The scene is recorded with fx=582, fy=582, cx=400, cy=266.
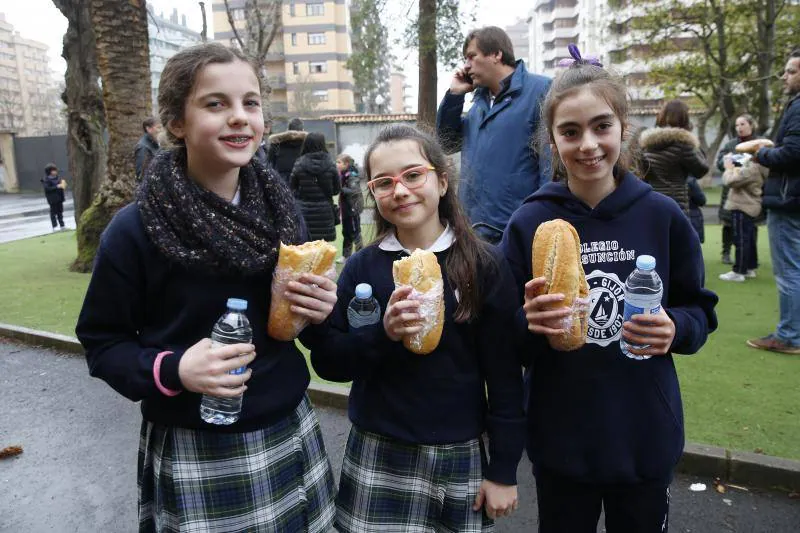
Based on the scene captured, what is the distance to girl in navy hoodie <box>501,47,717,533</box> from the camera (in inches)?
74.2

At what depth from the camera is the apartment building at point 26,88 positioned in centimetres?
7373

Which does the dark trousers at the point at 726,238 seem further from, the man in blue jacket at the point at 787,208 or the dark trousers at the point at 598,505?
the dark trousers at the point at 598,505

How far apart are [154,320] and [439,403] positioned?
0.94 metres

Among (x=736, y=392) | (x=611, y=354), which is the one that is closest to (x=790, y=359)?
(x=736, y=392)

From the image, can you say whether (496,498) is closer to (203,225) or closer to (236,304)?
(236,304)

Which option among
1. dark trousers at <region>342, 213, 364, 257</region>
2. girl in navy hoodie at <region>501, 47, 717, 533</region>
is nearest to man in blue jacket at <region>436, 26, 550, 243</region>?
girl in navy hoodie at <region>501, 47, 717, 533</region>

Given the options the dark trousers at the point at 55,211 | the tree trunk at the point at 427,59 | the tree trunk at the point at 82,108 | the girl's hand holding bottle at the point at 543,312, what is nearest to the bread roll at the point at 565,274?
the girl's hand holding bottle at the point at 543,312

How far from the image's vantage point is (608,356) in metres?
1.90

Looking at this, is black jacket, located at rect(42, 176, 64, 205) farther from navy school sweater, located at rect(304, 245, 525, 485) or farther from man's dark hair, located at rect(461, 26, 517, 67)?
navy school sweater, located at rect(304, 245, 525, 485)

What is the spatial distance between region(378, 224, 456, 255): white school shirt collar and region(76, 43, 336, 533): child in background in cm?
34

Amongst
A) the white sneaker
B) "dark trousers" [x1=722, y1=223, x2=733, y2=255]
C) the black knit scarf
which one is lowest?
the white sneaker

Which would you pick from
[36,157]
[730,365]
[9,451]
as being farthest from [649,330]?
[36,157]

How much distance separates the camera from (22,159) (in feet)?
115

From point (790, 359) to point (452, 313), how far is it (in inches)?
171
